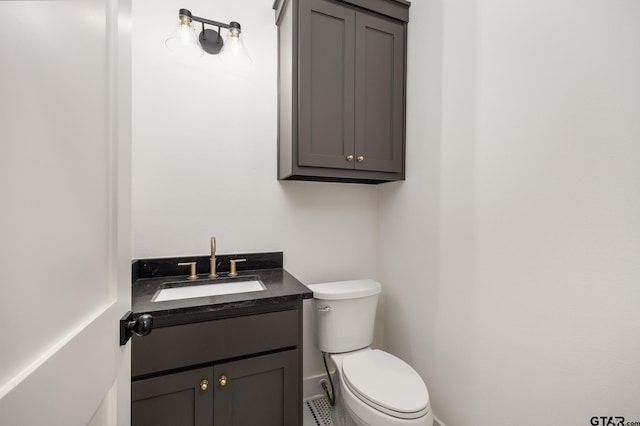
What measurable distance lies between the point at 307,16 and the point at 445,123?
912 millimetres

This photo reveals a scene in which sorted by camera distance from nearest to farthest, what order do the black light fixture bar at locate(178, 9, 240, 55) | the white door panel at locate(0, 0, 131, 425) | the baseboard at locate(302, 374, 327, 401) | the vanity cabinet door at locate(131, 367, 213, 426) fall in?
the white door panel at locate(0, 0, 131, 425), the vanity cabinet door at locate(131, 367, 213, 426), the black light fixture bar at locate(178, 9, 240, 55), the baseboard at locate(302, 374, 327, 401)

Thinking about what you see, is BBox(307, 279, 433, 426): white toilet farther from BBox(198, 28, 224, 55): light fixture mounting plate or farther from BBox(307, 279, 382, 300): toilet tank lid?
BBox(198, 28, 224, 55): light fixture mounting plate

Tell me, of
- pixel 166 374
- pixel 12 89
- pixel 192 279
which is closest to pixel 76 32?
pixel 12 89

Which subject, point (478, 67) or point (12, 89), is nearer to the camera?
point (12, 89)

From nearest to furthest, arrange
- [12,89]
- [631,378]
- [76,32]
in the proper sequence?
[12,89], [76,32], [631,378]

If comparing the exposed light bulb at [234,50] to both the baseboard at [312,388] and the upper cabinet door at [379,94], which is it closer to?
the upper cabinet door at [379,94]

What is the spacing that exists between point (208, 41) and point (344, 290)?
1609mm

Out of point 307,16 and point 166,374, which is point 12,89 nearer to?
point 166,374

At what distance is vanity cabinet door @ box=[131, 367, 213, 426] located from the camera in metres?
0.94

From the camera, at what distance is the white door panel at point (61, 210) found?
12.0 inches

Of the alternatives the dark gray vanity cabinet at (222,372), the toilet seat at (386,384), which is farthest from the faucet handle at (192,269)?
the toilet seat at (386,384)

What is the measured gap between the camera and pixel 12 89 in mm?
306

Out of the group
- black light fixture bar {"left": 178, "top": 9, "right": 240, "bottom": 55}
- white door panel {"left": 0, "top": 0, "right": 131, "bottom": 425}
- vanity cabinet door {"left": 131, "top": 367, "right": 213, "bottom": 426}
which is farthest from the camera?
black light fixture bar {"left": 178, "top": 9, "right": 240, "bottom": 55}

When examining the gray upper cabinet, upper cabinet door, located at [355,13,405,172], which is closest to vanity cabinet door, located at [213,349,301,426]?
the gray upper cabinet
